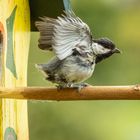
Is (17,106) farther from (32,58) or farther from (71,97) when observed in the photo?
(32,58)

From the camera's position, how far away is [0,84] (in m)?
3.84

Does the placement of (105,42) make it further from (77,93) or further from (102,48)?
(77,93)

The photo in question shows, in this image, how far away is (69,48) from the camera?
3762mm

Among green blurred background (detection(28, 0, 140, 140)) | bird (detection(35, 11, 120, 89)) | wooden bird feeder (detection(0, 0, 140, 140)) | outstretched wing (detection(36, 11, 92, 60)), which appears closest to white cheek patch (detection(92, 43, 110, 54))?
bird (detection(35, 11, 120, 89))

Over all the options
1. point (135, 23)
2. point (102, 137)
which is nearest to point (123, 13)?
point (135, 23)

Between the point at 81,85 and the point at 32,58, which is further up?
the point at 32,58

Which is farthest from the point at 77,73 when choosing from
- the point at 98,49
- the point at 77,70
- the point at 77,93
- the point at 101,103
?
the point at 101,103

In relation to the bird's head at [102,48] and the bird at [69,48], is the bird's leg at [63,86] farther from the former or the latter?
the bird's head at [102,48]

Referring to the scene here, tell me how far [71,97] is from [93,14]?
9.86 ft

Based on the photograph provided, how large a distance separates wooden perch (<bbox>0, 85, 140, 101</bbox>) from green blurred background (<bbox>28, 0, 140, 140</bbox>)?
202 cm

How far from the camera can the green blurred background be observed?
606cm

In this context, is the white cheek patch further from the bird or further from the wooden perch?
the wooden perch

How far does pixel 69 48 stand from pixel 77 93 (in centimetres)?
19

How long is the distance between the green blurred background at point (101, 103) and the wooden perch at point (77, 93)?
2021 millimetres
